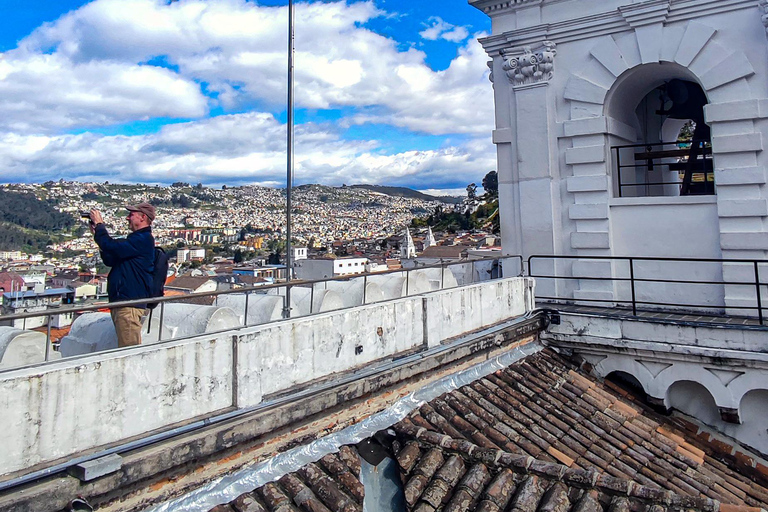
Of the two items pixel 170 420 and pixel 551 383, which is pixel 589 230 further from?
pixel 170 420

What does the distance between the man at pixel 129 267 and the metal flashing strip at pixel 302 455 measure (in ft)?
4.46

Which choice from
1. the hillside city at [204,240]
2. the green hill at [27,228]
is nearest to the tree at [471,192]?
the hillside city at [204,240]

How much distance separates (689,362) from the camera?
24.9 feet

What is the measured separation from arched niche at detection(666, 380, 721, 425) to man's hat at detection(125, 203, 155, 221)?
688cm

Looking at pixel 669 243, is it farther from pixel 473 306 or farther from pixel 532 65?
pixel 473 306

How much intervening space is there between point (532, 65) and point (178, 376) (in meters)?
8.55

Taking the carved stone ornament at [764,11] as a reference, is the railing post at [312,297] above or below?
below

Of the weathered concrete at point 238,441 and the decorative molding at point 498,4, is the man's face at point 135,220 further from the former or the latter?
the decorative molding at point 498,4

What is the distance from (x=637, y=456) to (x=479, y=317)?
234 cm

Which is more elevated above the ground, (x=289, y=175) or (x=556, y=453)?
(x=289, y=175)

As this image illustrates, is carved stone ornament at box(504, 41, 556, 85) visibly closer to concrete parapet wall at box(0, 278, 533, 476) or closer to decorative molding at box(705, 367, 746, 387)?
decorative molding at box(705, 367, 746, 387)

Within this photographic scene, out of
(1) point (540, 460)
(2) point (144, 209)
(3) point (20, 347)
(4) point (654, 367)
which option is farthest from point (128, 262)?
(4) point (654, 367)

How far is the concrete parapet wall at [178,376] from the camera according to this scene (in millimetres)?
3254

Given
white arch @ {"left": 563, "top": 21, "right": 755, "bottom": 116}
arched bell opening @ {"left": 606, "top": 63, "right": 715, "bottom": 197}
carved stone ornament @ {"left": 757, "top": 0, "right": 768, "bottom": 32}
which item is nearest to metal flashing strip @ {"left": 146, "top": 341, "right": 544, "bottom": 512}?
white arch @ {"left": 563, "top": 21, "right": 755, "bottom": 116}
